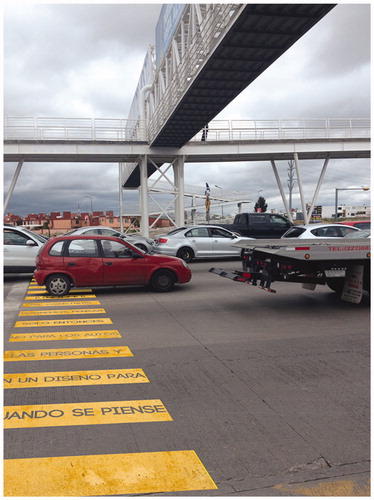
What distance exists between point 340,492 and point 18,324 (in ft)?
22.4

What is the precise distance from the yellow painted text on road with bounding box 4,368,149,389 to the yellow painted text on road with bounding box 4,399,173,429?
64cm

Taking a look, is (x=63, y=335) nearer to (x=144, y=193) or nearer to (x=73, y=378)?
(x=73, y=378)

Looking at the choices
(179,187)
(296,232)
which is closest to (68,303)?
(296,232)

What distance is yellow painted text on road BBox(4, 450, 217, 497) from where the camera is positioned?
11.2 ft

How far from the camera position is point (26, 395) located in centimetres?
517

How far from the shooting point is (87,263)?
11438mm

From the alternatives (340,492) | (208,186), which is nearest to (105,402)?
(340,492)

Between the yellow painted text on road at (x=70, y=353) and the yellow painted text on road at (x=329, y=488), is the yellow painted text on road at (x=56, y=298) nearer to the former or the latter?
the yellow painted text on road at (x=70, y=353)

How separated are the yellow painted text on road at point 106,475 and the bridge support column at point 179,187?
2883 centimetres

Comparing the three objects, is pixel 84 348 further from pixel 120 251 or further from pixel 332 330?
pixel 120 251

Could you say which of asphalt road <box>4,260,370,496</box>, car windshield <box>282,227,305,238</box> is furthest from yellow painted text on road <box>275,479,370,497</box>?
car windshield <box>282,227,305,238</box>

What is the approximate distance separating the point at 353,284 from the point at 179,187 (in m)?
23.8

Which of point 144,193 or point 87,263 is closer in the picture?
point 87,263

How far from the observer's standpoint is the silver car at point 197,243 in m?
18.8
